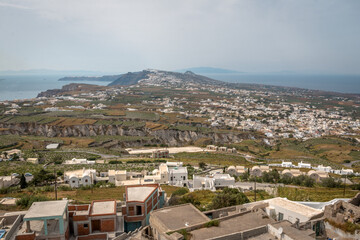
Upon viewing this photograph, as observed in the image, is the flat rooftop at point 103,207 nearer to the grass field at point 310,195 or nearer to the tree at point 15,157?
the grass field at point 310,195

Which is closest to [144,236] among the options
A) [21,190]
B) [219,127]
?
[21,190]

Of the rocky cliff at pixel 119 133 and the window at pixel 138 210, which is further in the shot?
the rocky cliff at pixel 119 133

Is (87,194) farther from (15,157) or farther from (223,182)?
(15,157)

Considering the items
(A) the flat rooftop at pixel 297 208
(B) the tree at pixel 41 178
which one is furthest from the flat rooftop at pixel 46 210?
(B) the tree at pixel 41 178

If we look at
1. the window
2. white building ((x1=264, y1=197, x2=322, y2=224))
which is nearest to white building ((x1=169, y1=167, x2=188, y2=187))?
the window

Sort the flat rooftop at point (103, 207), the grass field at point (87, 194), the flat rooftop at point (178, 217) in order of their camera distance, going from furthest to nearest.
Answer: the grass field at point (87, 194) → the flat rooftop at point (103, 207) → the flat rooftop at point (178, 217)

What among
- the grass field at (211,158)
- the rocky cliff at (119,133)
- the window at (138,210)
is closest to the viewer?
the window at (138,210)
